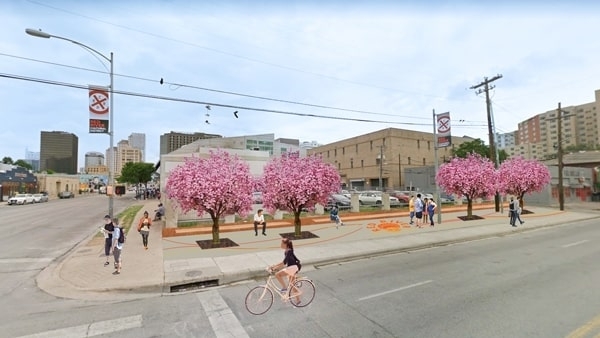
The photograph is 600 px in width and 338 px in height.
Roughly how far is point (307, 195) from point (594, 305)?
9833mm

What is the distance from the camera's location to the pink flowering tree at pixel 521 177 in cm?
2408

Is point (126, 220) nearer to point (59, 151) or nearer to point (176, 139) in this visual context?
point (176, 139)

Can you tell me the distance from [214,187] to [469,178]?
56.0ft

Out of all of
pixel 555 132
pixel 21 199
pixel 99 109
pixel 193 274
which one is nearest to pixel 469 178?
pixel 193 274

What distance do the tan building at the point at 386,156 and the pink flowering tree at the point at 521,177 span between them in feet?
→ 113

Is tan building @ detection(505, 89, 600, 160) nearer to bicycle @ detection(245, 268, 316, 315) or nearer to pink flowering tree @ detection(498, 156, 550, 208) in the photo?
pink flowering tree @ detection(498, 156, 550, 208)

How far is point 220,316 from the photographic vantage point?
20.0 ft

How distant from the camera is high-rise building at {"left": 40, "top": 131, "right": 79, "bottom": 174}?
166625mm

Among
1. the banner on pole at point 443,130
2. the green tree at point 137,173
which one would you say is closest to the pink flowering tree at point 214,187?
the banner on pole at point 443,130

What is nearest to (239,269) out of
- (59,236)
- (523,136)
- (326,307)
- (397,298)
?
(326,307)

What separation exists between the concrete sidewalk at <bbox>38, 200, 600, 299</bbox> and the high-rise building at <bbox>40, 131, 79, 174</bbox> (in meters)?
190

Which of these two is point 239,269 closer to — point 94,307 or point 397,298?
point 94,307

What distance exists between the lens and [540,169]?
24.8m

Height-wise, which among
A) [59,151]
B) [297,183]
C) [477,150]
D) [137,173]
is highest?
[59,151]
